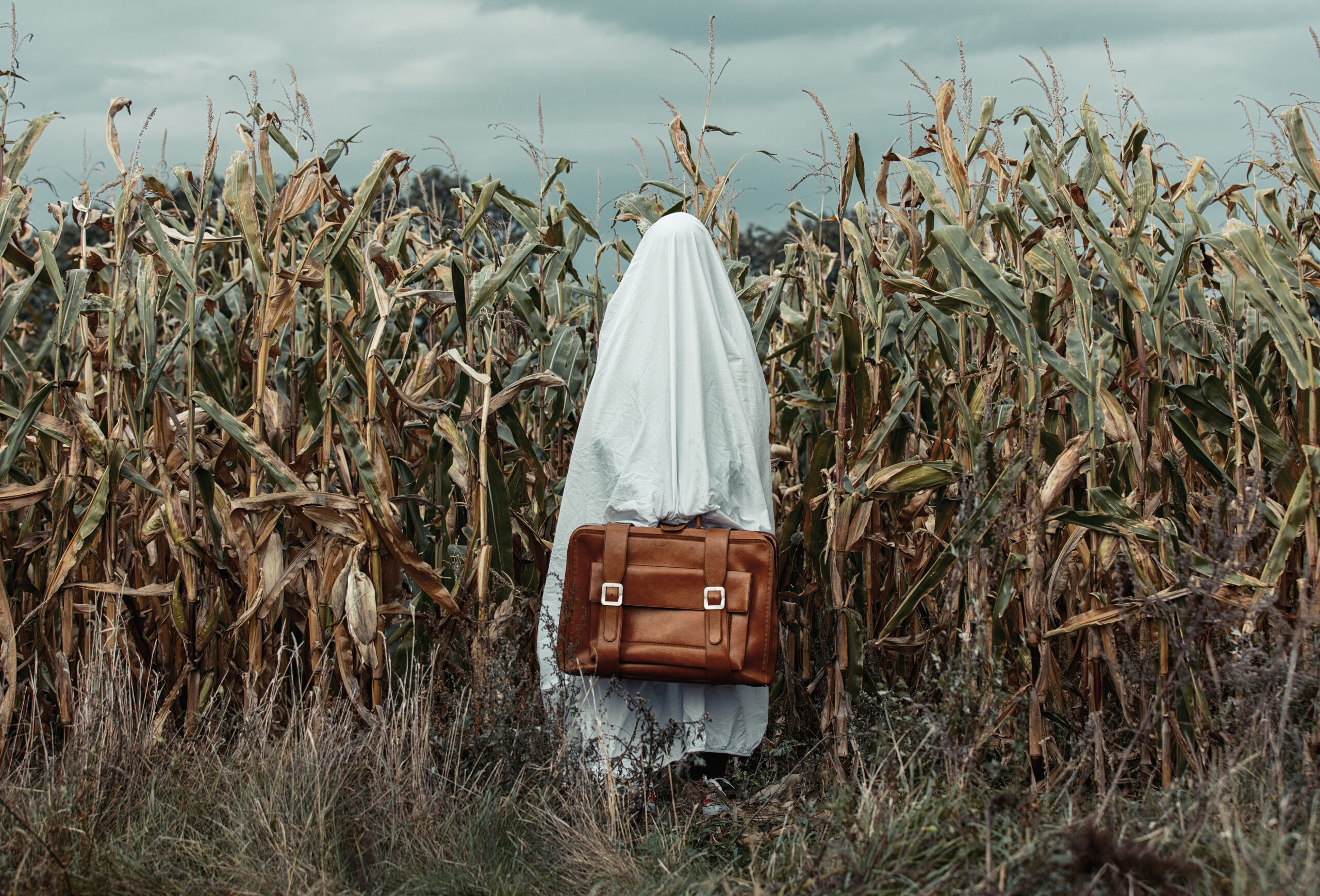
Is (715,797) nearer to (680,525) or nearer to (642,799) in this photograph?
(642,799)

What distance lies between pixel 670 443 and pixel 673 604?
0.48 meters

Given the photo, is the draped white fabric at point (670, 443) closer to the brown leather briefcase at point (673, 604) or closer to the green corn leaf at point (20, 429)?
the brown leather briefcase at point (673, 604)

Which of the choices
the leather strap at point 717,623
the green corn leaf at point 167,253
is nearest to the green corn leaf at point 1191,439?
the leather strap at point 717,623

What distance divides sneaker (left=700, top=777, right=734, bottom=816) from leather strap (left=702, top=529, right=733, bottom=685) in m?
0.44

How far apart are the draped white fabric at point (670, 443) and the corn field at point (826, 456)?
0.22m

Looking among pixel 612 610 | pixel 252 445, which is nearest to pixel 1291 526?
pixel 612 610

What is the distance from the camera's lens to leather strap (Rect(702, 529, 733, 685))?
9.43 feet

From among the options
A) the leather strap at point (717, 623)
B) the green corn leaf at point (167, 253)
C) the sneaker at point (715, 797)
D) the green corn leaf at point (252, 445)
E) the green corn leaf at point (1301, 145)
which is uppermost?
the green corn leaf at point (1301, 145)

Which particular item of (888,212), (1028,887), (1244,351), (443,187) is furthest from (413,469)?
(443,187)

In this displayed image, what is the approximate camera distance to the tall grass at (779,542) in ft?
8.45

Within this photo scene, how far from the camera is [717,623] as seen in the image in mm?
2883

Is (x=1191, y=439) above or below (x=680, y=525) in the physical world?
above

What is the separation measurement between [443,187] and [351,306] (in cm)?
1404

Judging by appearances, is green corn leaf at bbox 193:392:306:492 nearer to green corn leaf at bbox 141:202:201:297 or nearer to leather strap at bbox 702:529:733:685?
green corn leaf at bbox 141:202:201:297
